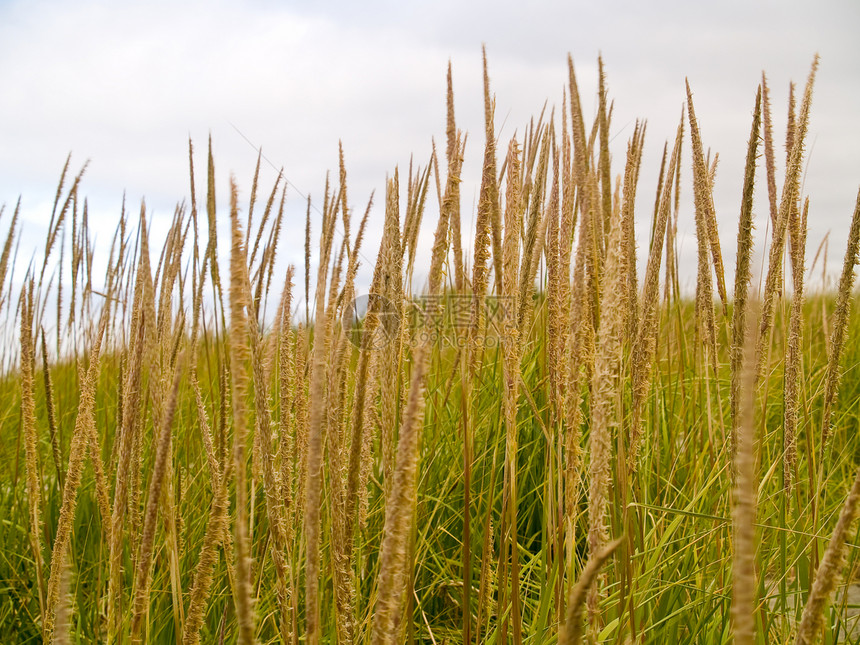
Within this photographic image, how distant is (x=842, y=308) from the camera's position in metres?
1.03

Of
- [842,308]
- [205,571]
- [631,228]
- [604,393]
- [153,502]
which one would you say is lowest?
[205,571]

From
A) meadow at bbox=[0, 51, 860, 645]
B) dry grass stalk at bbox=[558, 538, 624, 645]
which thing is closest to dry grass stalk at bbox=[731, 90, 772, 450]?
meadow at bbox=[0, 51, 860, 645]

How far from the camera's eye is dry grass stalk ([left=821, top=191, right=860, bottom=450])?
1.00 meters

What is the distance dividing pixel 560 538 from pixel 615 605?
454mm

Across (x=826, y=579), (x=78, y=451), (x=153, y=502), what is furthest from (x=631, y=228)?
(x=78, y=451)

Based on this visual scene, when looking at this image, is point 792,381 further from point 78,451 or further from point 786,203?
point 78,451

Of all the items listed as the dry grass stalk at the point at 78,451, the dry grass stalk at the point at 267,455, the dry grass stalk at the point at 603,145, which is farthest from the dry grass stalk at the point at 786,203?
the dry grass stalk at the point at 78,451

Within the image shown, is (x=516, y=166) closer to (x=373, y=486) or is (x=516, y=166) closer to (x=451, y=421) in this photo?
(x=451, y=421)

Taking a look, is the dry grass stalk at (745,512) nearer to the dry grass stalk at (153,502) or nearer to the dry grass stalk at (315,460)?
the dry grass stalk at (315,460)

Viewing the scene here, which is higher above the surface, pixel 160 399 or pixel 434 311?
pixel 434 311

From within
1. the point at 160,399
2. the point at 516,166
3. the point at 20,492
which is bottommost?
the point at 20,492

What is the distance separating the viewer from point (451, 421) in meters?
1.96

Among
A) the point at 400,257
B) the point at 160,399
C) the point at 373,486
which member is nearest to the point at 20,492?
the point at 373,486

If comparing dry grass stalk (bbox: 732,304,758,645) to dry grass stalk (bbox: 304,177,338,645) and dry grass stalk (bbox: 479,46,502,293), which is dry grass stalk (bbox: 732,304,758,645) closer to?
dry grass stalk (bbox: 304,177,338,645)
